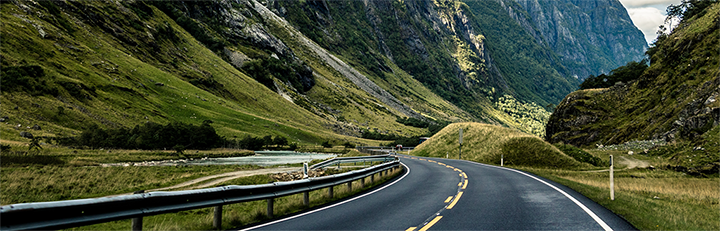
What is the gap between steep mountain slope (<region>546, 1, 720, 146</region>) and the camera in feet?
101

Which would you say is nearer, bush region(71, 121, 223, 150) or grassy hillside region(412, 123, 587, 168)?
grassy hillside region(412, 123, 587, 168)

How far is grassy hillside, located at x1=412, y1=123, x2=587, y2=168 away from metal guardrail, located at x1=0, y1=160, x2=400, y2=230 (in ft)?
95.1

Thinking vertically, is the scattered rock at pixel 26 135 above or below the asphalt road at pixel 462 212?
below

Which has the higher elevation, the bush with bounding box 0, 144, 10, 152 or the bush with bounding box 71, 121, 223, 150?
the bush with bounding box 71, 121, 223, 150

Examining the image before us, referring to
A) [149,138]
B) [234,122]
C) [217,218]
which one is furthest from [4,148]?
[234,122]

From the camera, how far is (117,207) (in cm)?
632

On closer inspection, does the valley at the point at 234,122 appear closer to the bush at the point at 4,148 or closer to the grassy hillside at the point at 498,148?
the grassy hillside at the point at 498,148

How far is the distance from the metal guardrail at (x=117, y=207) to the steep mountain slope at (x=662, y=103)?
29.2 m

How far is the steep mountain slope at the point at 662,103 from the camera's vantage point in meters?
30.8

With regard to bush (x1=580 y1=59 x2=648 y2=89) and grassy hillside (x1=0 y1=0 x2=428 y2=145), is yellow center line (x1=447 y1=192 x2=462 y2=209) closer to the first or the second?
grassy hillside (x1=0 y1=0 x2=428 y2=145)

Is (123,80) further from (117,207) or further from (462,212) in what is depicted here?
(462,212)

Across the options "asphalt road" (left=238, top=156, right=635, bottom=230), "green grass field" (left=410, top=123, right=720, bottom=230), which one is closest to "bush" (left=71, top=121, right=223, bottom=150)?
"green grass field" (left=410, top=123, right=720, bottom=230)

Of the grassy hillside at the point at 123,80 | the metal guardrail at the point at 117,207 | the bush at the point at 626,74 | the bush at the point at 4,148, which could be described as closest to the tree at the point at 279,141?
the grassy hillside at the point at 123,80

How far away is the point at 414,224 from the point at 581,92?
6082 centimetres
